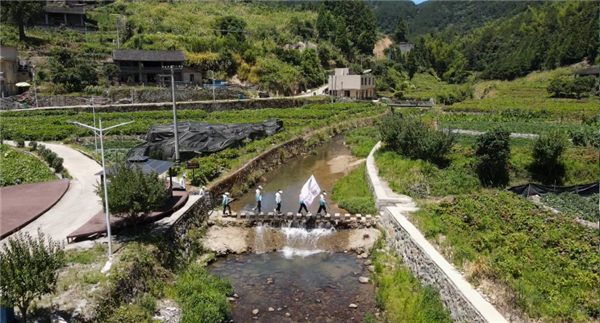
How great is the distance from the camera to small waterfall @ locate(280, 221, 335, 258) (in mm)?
20562

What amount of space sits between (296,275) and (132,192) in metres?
7.13

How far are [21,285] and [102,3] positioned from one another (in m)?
104

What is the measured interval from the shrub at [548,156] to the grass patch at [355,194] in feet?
32.1

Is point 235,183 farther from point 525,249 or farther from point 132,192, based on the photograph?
point 525,249

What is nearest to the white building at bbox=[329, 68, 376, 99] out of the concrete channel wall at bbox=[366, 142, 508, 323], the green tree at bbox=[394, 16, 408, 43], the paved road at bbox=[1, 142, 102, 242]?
the paved road at bbox=[1, 142, 102, 242]

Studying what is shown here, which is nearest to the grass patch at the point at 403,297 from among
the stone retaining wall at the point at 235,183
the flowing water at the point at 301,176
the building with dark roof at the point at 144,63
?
the flowing water at the point at 301,176

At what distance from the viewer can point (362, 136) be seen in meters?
45.3

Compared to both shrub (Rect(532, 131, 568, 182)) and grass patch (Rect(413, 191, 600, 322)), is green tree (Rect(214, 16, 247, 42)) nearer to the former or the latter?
shrub (Rect(532, 131, 568, 182))

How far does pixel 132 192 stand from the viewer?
1622 cm

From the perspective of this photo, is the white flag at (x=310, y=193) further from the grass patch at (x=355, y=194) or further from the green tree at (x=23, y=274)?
the green tree at (x=23, y=274)

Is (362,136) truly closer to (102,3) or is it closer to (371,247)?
(371,247)

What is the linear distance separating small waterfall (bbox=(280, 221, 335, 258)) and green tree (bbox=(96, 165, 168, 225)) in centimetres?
641

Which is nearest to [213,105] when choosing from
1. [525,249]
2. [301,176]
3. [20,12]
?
[301,176]

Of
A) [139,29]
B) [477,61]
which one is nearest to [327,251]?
[139,29]
